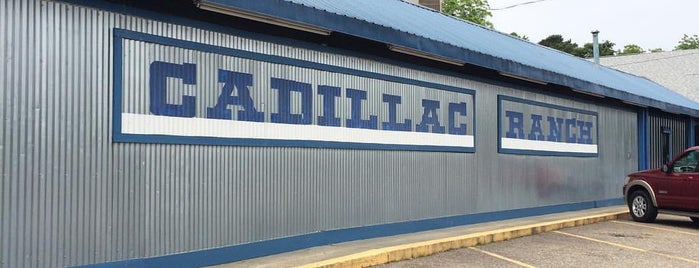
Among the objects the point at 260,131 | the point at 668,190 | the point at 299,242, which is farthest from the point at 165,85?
the point at 668,190

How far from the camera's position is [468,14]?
52688 mm

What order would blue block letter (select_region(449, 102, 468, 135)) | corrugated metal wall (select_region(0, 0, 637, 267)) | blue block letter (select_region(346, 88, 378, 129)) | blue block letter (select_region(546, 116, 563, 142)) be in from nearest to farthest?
corrugated metal wall (select_region(0, 0, 637, 267)), blue block letter (select_region(346, 88, 378, 129)), blue block letter (select_region(449, 102, 468, 135)), blue block letter (select_region(546, 116, 563, 142))

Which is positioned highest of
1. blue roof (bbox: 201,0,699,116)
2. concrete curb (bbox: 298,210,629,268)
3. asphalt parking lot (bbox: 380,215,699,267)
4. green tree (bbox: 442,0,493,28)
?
green tree (bbox: 442,0,493,28)

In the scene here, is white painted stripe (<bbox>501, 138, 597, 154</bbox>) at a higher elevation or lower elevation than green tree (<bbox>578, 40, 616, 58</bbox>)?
lower

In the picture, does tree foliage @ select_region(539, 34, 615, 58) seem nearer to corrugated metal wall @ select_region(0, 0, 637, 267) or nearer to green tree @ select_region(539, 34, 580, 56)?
green tree @ select_region(539, 34, 580, 56)

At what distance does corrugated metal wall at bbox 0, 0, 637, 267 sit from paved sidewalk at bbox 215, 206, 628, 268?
1.25ft

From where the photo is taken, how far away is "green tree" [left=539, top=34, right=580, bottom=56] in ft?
251

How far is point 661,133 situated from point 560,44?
61940 millimetres

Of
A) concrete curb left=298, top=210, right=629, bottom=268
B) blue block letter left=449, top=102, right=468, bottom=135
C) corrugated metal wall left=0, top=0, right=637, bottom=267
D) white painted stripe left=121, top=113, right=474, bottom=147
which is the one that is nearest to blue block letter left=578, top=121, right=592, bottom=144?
concrete curb left=298, top=210, right=629, bottom=268

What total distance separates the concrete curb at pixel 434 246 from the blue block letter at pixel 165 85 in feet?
7.28

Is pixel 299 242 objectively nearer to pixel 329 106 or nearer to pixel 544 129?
pixel 329 106

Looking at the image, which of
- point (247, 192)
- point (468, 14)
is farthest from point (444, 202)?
point (468, 14)

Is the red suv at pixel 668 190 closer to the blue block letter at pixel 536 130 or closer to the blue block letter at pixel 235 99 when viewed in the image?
the blue block letter at pixel 536 130

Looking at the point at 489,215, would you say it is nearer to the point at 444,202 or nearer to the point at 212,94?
the point at 444,202
